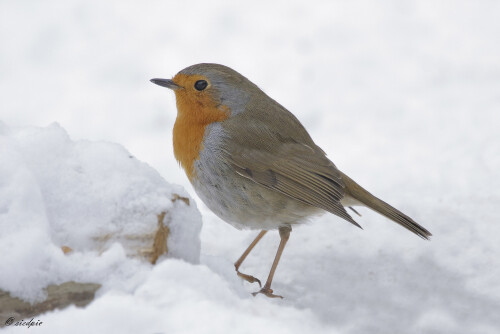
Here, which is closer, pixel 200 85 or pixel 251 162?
pixel 251 162

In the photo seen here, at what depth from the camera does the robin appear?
3.88 m

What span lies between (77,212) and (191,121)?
3.51ft

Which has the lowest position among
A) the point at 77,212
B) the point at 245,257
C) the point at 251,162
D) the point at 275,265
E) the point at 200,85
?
the point at 77,212

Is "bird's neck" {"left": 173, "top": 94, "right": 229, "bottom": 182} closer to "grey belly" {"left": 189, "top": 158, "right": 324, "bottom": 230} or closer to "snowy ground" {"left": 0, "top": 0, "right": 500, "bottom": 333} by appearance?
"grey belly" {"left": 189, "top": 158, "right": 324, "bottom": 230}

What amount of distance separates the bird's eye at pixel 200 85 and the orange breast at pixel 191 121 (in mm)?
43

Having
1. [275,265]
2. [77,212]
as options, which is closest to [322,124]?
[275,265]

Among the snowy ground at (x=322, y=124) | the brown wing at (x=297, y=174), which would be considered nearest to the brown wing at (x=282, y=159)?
the brown wing at (x=297, y=174)

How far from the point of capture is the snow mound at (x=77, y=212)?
2.86 m

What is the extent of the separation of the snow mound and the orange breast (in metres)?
0.46

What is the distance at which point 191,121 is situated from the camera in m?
4.08

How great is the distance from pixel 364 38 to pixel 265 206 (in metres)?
4.73

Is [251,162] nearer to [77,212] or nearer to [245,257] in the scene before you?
[245,257]

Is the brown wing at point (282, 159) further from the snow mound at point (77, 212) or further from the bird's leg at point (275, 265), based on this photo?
the snow mound at point (77, 212)

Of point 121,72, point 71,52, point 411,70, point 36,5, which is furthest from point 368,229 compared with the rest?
point 36,5
